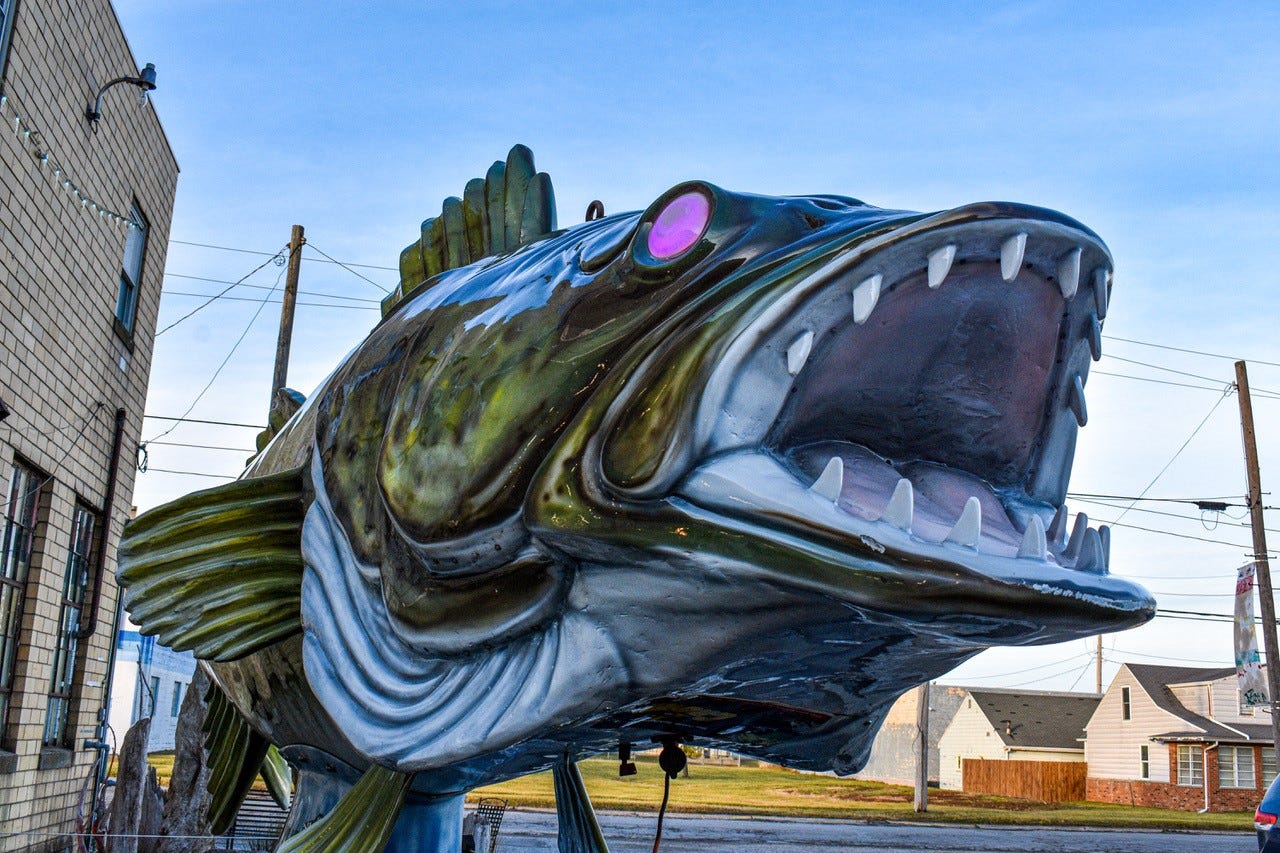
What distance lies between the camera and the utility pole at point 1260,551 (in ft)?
63.4

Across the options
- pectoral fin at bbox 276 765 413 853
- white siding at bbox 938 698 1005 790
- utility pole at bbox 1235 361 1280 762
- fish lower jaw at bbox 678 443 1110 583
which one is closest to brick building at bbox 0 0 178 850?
pectoral fin at bbox 276 765 413 853

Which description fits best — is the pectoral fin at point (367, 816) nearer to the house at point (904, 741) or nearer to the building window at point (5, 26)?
the building window at point (5, 26)

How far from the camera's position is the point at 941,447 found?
1.83 meters

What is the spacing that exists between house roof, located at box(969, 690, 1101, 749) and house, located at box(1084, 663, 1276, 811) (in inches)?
115

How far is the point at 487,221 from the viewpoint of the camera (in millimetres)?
2848

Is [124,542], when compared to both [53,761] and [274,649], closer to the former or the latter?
[274,649]

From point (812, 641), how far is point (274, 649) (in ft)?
4.33

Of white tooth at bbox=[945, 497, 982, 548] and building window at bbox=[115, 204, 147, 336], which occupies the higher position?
building window at bbox=[115, 204, 147, 336]

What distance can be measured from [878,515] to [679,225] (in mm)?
589

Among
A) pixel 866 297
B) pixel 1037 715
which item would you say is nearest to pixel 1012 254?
pixel 866 297

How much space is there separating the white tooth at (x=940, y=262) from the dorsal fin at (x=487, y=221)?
1313 millimetres

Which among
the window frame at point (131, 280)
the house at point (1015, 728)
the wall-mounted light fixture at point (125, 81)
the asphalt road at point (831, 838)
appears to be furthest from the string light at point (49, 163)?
the house at point (1015, 728)

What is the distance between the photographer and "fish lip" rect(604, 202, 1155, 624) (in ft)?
4.91

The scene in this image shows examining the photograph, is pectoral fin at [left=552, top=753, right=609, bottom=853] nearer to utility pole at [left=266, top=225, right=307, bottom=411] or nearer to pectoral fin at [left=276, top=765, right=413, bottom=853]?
pectoral fin at [left=276, top=765, right=413, bottom=853]
